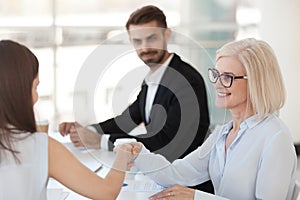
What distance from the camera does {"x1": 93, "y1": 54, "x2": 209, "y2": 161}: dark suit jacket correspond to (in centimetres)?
191

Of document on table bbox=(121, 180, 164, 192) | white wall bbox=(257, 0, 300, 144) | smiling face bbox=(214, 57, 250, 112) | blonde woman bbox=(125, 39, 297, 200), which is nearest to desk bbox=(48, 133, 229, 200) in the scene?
document on table bbox=(121, 180, 164, 192)

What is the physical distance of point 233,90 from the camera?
1753 mm

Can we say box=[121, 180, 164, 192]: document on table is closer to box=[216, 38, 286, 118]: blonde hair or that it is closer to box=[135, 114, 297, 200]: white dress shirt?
box=[135, 114, 297, 200]: white dress shirt

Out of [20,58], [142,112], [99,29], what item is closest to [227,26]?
[99,29]

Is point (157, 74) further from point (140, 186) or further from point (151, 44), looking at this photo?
point (140, 186)

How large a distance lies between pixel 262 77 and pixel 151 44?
1.41 feet

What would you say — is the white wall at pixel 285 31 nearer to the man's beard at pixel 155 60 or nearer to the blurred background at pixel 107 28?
the blurred background at pixel 107 28

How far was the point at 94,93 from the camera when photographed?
1902mm

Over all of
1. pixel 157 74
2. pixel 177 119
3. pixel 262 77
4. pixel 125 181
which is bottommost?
pixel 125 181

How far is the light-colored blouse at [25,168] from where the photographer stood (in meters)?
1.37

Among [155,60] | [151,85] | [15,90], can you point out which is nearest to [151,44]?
[155,60]

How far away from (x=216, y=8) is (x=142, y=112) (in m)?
2.79

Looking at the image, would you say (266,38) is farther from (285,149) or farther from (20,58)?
(20,58)

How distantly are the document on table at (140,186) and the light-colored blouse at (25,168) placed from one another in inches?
22.5
